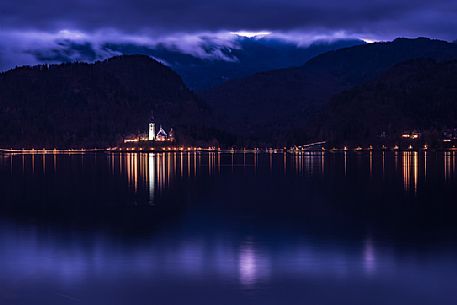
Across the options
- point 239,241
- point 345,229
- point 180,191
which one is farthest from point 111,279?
point 180,191

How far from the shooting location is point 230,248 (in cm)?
3253

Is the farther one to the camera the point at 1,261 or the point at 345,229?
the point at 345,229

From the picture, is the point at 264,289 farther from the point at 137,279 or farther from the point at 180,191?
the point at 180,191

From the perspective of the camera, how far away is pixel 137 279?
25.8m

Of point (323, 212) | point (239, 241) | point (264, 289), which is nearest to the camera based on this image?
point (264, 289)

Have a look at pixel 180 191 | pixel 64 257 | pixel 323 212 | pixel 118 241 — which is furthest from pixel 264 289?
pixel 180 191

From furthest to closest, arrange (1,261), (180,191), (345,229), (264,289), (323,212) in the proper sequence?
(180,191), (323,212), (345,229), (1,261), (264,289)

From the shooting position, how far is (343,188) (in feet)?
223

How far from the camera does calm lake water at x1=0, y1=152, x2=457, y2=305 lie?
78.1ft

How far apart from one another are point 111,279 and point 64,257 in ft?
17.3

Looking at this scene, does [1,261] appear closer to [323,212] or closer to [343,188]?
[323,212]

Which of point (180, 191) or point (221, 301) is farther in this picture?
point (180, 191)

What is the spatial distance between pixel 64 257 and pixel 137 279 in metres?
5.84

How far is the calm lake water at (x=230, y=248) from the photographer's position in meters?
23.8
